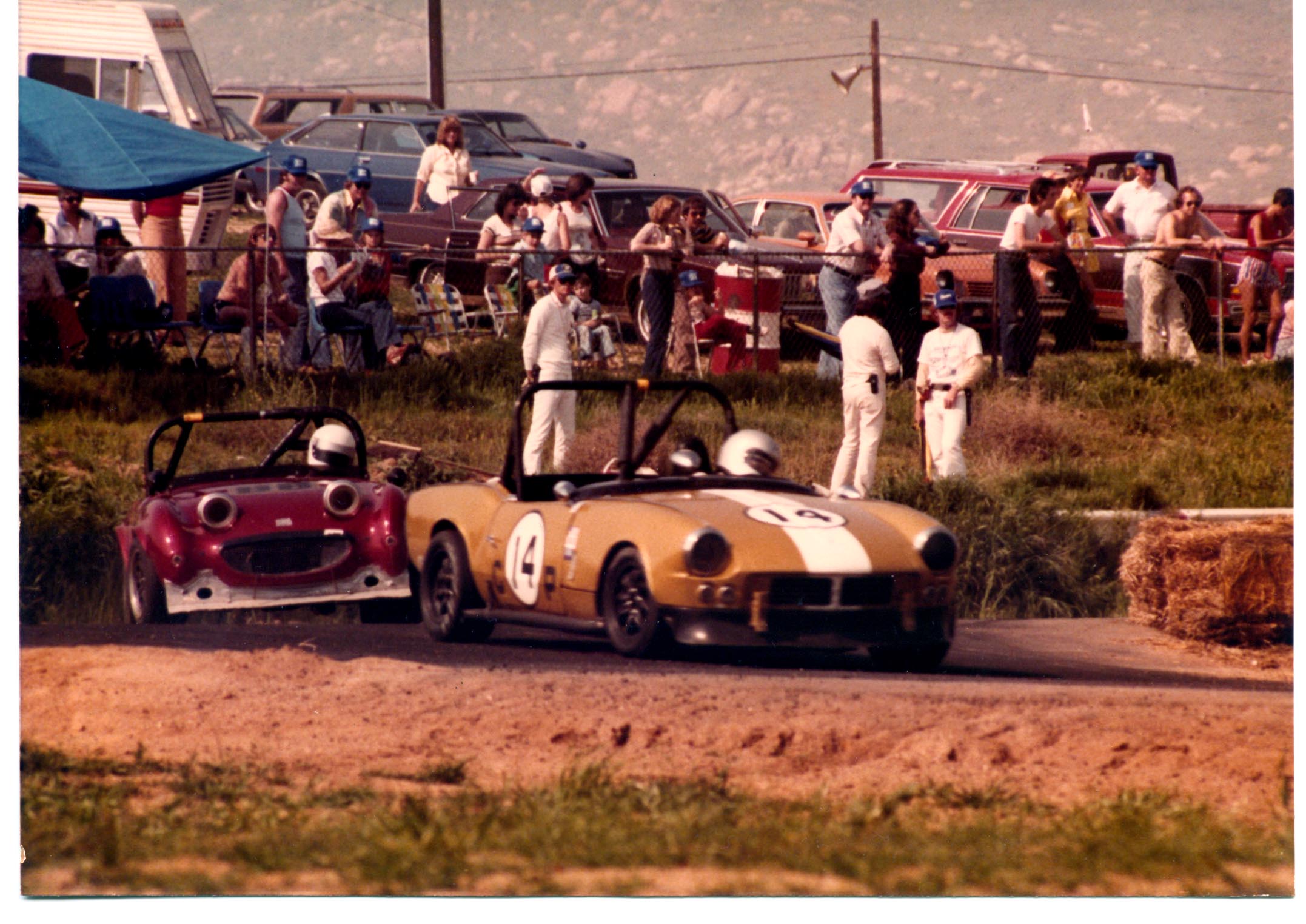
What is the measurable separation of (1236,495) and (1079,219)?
13.0 feet

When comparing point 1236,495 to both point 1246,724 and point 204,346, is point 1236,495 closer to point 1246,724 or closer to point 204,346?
point 1246,724

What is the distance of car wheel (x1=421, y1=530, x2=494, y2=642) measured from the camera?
8734 mm

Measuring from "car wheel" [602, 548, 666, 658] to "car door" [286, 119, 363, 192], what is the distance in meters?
12.6

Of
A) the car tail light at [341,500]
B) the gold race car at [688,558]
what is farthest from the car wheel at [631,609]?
the car tail light at [341,500]

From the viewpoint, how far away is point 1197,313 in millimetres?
15977

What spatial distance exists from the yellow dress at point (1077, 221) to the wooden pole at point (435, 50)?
11.4 m

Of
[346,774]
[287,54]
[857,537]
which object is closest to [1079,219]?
[857,537]

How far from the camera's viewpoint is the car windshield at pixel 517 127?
21812 mm

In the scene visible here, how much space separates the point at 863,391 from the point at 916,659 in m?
3.40

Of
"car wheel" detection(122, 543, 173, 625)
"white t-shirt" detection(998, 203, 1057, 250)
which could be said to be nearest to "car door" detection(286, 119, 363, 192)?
"white t-shirt" detection(998, 203, 1057, 250)

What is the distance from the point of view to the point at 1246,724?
25.1 feet

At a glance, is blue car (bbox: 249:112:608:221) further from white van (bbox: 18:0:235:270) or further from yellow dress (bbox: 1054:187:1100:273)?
yellow dress (bbox: 1054:187:1100:273)

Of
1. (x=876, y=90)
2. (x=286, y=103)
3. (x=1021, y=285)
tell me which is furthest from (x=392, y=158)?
(x=876, y=90)

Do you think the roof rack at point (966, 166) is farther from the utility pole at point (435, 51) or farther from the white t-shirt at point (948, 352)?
the utility pole at point (435, 51)
